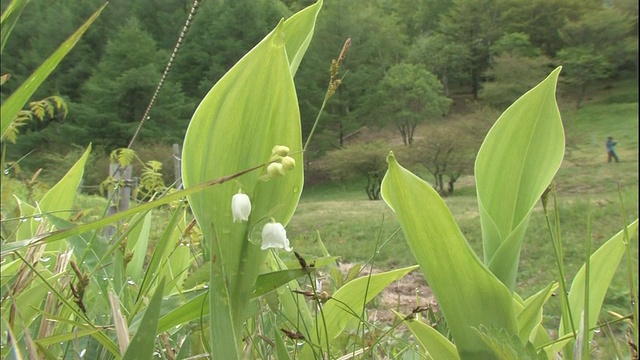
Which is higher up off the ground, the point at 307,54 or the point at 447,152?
the point at 307,54

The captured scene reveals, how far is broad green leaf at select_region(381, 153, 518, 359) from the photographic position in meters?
0.20

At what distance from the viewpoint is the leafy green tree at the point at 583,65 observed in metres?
2.91

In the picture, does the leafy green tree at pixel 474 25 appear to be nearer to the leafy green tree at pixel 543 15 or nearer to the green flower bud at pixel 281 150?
the leafy green tree at pixel 543 15

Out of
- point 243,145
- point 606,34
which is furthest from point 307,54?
point 606,34

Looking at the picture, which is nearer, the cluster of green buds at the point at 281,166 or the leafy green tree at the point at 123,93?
the cluster of green buds at the point at 281,166

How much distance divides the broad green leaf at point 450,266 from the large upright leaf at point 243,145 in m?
0.04

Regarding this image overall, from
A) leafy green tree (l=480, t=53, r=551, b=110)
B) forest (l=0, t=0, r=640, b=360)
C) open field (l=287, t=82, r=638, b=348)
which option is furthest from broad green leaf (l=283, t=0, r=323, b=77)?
leafy green tree (l=480, t=53, r=551, b=110)

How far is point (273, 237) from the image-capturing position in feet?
0.69

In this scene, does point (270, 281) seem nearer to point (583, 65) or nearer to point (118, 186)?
point (118, 186)

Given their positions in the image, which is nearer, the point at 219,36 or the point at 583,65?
the point at 219,36

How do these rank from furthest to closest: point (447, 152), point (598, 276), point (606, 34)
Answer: point (447, 152) < point (606, 34) < point (598, 276)

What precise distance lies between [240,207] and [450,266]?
0.08 m

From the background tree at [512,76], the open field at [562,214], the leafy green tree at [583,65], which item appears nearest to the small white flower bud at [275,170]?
the open field at [562,214]

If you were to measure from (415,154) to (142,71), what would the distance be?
14.6 ft
